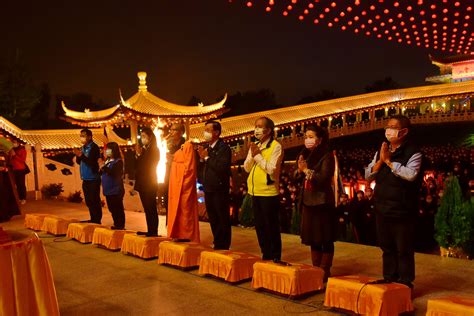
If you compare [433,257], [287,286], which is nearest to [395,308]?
[287,286]

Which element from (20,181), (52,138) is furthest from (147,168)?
A: (52,138)

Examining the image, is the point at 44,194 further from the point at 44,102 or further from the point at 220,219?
the point at 44,102

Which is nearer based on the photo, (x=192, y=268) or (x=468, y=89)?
(x=192, y=268)

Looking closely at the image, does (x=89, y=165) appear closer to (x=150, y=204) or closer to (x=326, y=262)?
(x=150, y=204)

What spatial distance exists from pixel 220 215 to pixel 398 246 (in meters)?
2.13

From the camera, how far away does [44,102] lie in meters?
30.6

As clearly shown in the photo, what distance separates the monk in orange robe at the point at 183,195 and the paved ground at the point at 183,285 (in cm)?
54

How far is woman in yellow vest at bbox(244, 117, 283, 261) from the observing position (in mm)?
4738

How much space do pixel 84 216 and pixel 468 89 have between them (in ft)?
101

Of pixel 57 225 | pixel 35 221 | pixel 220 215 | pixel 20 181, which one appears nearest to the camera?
pixel 220 215

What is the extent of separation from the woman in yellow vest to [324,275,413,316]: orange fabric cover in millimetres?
1011

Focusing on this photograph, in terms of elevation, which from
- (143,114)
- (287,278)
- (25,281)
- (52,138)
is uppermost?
(143,114)

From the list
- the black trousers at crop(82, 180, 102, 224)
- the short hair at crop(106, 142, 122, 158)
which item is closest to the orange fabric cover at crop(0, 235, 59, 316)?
the short hair at crop(106, 142, 122, 158)

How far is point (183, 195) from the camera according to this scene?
229 inches
